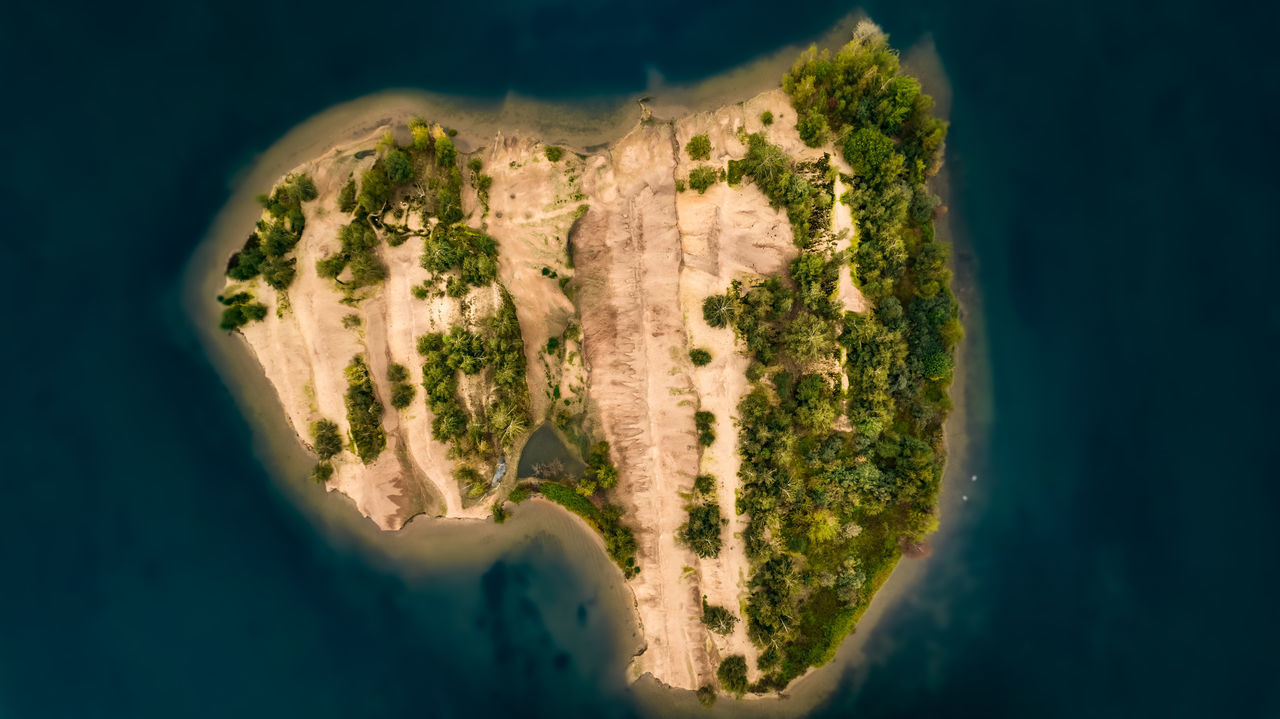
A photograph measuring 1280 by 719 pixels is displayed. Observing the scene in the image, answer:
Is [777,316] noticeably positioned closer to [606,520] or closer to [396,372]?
[606,520]

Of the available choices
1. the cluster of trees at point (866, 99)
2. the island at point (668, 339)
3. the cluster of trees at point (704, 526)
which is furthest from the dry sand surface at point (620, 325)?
the cluster of trees at point (866, 99)

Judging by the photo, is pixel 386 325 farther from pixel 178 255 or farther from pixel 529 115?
pixel 529 115

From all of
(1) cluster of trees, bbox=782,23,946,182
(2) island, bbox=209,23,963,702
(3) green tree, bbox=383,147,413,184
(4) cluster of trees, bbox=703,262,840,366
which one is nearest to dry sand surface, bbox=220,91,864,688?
(2) island, bbox=209,23,963,702

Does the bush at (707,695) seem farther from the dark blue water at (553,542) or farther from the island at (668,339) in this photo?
the dark blue water at (553,542)

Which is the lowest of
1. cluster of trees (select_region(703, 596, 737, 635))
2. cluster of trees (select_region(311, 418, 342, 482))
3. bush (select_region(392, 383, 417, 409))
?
cluster of trees (select_region(703, 596, 737, 635))

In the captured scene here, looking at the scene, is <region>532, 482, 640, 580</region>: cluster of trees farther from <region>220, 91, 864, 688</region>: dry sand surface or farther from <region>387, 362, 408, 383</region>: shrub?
<region>387, 362, 408, 383</region>: shrub
